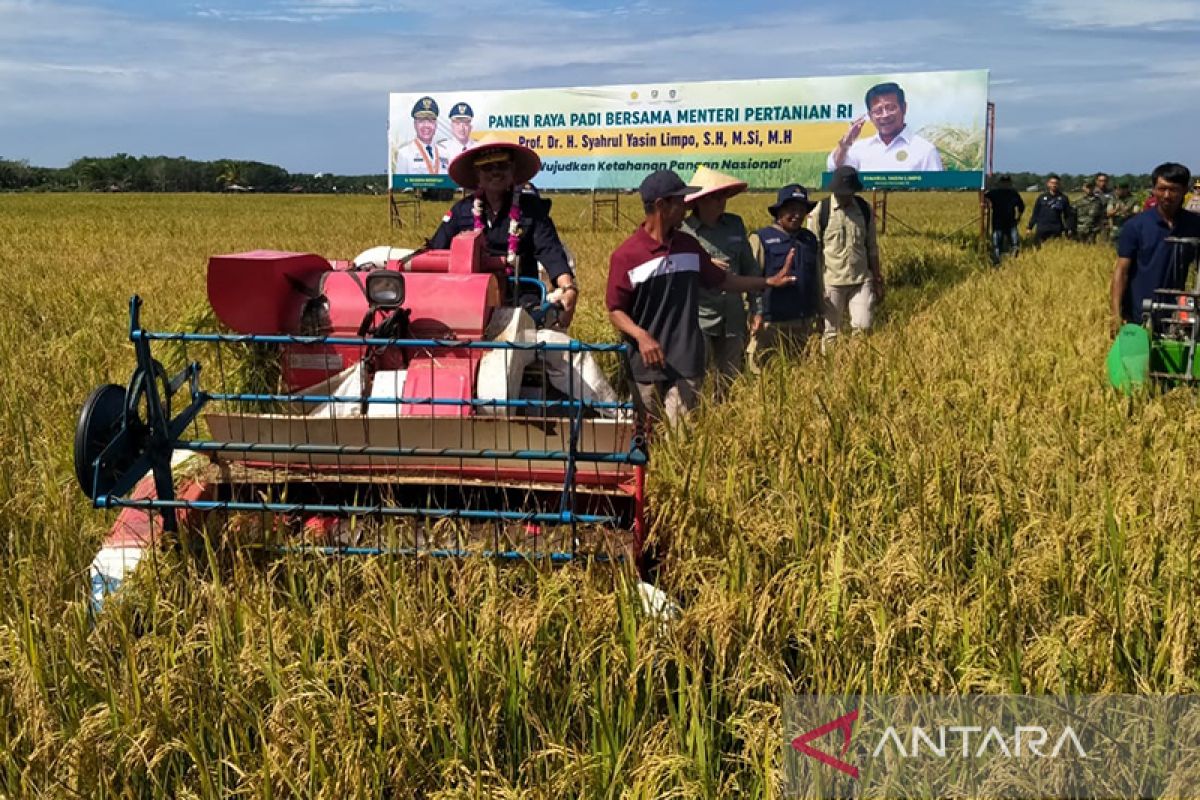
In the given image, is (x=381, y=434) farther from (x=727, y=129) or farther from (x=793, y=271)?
(x=727, y=129)

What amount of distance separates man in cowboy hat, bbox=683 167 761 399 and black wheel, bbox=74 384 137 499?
3579 millimetres

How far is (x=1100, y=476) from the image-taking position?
349cm

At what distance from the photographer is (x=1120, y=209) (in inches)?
697

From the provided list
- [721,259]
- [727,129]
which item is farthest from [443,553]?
[727,129]

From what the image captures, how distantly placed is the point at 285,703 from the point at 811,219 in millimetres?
6661

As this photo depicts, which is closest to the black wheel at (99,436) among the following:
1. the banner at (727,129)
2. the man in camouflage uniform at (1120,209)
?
the banner at (727,129)

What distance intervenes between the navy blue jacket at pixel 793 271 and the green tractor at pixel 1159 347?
2.33m

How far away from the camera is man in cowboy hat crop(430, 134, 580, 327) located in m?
5.24

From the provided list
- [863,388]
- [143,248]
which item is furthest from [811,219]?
[143,248]

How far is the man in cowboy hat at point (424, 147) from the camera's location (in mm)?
23875

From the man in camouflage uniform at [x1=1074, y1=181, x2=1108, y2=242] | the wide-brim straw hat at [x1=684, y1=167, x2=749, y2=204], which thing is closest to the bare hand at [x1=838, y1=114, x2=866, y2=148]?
A: the man in camouflage uniform at [x1=1074, y1=181, x2=1108, y2=242]

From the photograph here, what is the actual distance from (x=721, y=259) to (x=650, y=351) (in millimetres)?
1601

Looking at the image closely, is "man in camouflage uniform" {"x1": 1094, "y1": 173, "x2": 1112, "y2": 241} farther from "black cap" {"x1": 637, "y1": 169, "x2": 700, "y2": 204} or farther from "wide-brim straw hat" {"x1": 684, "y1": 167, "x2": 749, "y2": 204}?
"black cap" {"x1": 637, "y1": 169, "x2": 700, "y2": 204}

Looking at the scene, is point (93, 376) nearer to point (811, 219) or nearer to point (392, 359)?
point (392, 359)
